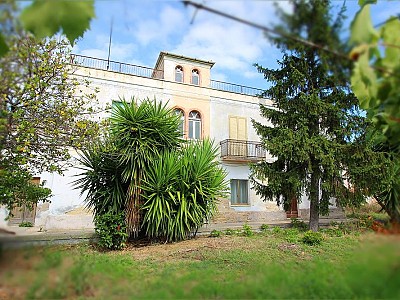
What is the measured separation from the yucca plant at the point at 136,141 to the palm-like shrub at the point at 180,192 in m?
0.26

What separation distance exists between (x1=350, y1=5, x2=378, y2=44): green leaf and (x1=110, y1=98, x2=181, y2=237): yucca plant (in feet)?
22.3

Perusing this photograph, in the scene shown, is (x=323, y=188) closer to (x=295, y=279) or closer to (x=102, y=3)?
(x=295, y=279)

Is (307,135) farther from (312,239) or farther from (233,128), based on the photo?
(233,128)

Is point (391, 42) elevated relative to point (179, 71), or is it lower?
lower

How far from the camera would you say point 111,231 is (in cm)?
774

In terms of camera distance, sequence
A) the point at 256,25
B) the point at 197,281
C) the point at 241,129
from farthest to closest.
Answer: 1. the point at 241,129
2. the point at 197,281
3. the point at 256,25

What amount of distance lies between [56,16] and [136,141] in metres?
6.57

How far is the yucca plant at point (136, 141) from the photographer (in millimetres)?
8070

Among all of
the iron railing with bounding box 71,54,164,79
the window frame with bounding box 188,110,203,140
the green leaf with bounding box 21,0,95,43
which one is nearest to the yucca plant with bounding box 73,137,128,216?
the green leaf with bounding box 21,0,95,43

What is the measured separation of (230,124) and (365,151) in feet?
29.2

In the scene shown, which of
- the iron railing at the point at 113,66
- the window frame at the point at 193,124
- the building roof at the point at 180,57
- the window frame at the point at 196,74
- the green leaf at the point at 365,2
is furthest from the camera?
the window frame at the point at 196,74

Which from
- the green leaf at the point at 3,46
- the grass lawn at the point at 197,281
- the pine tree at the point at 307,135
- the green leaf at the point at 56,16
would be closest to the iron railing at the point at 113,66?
the pine tree at the point at 307,135

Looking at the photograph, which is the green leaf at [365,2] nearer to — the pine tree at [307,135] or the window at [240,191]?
the pine tree at [307,135]

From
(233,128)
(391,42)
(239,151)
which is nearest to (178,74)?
(233,128)
